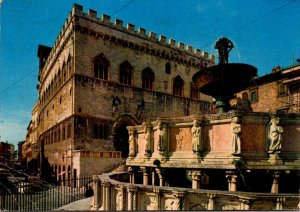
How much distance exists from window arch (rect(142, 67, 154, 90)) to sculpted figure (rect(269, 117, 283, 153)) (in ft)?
60.2

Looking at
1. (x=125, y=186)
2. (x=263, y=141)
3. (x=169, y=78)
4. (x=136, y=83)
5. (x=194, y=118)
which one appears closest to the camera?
(x=125, y=186)

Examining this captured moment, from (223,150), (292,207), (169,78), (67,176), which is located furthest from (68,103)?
(292,207)

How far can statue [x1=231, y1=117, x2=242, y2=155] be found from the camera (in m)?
6.44

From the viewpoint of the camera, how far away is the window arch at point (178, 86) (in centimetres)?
2691

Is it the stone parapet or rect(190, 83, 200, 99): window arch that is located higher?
rect(190, 83, 200, 99): window arch

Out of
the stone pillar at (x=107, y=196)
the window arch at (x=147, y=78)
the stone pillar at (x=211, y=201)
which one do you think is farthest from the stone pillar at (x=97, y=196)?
the window arch at (x=147, y=78)

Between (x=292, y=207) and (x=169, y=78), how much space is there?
860 inches

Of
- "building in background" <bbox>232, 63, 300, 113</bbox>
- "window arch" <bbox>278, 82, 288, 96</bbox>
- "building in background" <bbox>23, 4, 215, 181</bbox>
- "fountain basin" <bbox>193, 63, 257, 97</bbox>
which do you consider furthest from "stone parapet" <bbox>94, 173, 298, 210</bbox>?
"window arch" <bbox>278, 82, 288, 96</bbox>

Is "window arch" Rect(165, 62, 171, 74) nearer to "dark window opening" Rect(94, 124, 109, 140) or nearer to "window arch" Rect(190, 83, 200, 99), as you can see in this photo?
"window arch" Rect(190, 83, 200, 99)

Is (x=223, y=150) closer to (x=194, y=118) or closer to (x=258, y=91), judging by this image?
(x=194, y=118)

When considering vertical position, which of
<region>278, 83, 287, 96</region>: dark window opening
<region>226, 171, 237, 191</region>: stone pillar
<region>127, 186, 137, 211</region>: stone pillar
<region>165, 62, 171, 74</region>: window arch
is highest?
<region>165, 62, 171, 74</region>: window arch

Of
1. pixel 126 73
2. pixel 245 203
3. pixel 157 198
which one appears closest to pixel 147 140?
pixel 157 198

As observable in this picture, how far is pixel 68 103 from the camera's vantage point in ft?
69.7

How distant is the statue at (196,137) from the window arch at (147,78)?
57.6 ft
